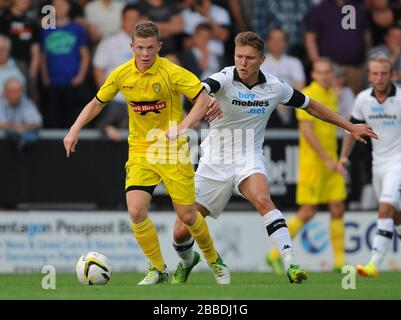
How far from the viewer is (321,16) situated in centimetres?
1845

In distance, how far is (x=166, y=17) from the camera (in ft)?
59.4

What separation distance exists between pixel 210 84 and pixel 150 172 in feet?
3.47

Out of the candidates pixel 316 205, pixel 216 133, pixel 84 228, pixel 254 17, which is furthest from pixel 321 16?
pixel 216 133

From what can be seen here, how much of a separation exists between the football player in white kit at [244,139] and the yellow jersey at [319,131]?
411cm

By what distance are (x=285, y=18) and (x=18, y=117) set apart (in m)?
4.81

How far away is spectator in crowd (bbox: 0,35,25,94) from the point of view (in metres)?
16.9

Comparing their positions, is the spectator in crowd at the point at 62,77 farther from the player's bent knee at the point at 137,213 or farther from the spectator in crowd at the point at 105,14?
the player's bent knee at the point at 137,213

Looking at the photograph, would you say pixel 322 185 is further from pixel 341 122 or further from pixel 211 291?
pixel 211 291

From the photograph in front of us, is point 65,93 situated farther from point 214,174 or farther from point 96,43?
point 214,174

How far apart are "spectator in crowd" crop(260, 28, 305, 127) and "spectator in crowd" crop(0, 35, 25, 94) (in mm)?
3662

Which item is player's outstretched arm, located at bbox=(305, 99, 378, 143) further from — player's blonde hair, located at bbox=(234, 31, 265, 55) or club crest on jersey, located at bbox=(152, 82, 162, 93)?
club crest on jersey, located at bbox=(152, 82, 162, 93)

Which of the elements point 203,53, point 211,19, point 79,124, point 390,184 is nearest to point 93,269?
point 79,124

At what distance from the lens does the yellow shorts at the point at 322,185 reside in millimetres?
16416

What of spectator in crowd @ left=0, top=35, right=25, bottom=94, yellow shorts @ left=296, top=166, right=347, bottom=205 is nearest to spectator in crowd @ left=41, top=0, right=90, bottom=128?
spectator in crowd @ left=0, top=35, right=25, bottom=94
